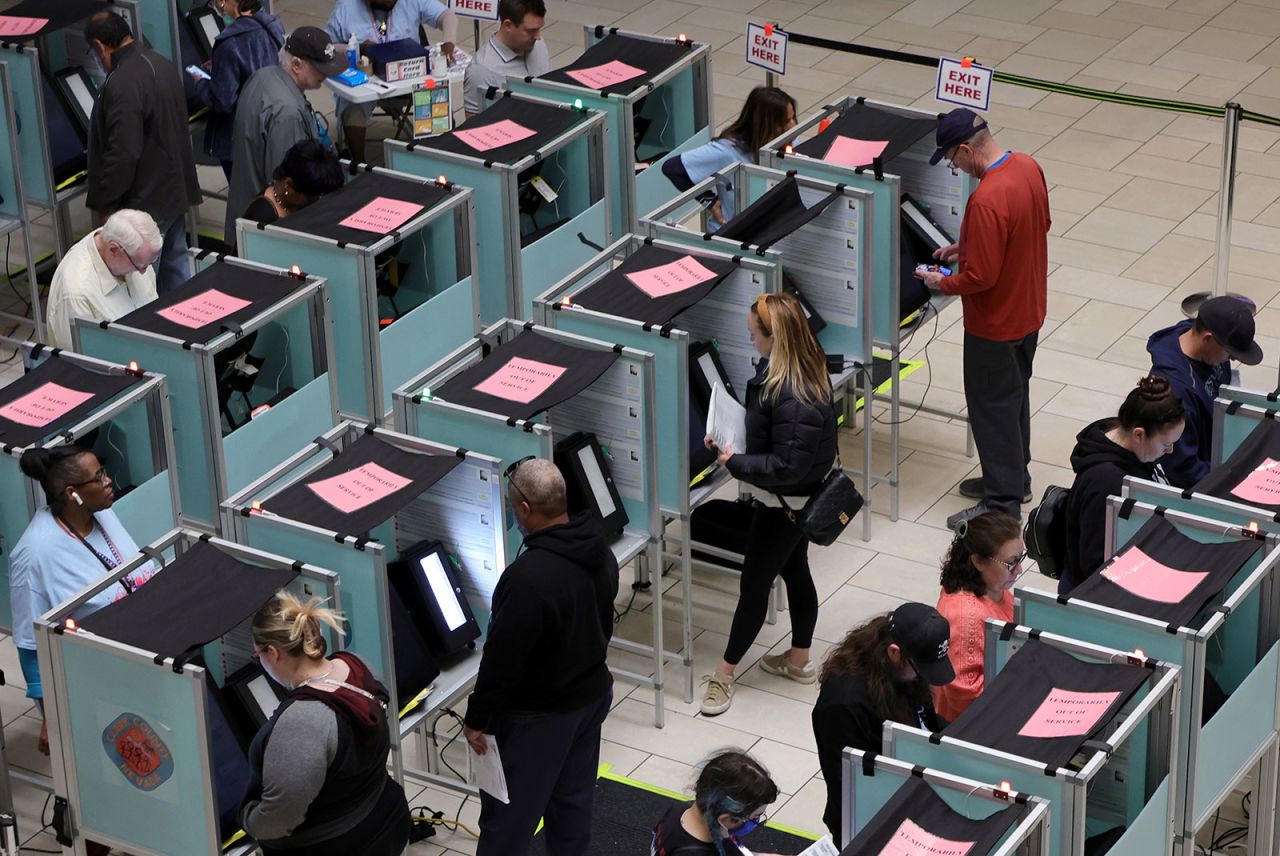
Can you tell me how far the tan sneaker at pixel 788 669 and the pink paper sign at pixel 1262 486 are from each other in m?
1.84

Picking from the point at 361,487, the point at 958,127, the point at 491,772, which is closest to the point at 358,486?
the point at 361,487

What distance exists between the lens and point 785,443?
6496mm

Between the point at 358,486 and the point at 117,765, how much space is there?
3.50ft

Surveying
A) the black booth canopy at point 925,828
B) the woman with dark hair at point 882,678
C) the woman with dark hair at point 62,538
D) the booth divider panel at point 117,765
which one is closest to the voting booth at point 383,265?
the woman with dark hair at point 62,538

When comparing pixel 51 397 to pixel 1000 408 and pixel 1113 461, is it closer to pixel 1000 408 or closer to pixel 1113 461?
pixel 1113 461

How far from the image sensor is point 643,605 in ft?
24.5

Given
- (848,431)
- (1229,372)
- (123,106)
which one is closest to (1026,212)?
(1229,372)

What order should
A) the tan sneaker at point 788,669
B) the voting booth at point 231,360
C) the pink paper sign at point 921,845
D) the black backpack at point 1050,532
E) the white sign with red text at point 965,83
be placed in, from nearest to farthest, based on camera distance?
the pink paper sign at point 921,845, the black backpack at point 1050,532, the voting booth at point 231,360, the tan sneaker at point 788,669, the white sign with red text at point 965,83

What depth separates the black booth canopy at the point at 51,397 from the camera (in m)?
6.11

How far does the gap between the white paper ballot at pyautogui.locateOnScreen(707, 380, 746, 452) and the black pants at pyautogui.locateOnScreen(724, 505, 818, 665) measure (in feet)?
0.82

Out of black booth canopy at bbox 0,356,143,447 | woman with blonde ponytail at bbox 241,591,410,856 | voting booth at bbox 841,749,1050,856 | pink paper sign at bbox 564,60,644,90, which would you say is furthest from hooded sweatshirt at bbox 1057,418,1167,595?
pink paper sign at bbox 564,60,644,90

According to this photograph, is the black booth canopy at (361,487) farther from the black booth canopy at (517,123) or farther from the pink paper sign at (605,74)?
the pink paper sign at (605,74)

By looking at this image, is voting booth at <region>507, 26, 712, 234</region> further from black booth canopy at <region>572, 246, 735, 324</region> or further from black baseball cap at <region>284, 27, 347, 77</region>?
black booth canopy at <region>572, 246, 735, 324</region>

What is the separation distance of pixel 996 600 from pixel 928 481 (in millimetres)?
2700
